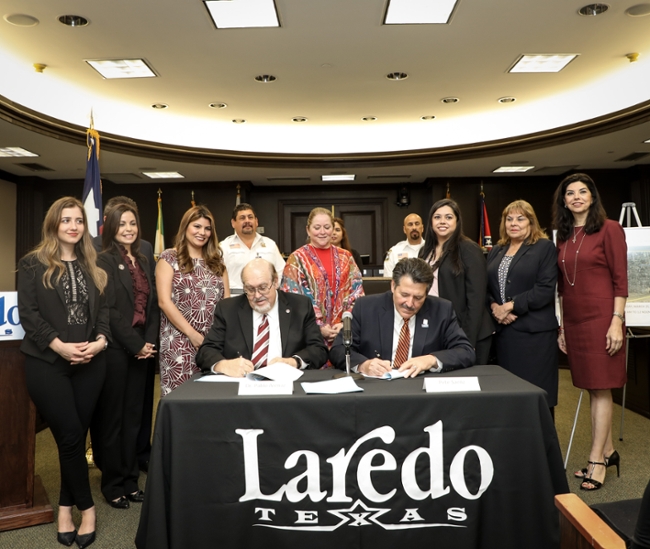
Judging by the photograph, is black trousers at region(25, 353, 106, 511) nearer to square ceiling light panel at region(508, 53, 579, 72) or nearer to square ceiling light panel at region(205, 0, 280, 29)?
square ceiling light panel at region(205, 0, 280, 29)

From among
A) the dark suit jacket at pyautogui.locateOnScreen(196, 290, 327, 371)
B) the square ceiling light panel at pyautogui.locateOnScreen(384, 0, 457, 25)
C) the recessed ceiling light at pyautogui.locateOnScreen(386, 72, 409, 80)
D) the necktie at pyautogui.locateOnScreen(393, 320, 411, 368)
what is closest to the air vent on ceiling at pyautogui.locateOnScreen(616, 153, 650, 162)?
the recessed ceiling light at pyautogui.locateOnScreen(386, 72, 409, 80)

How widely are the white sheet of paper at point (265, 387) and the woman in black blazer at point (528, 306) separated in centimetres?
165

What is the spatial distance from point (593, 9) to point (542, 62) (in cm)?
121

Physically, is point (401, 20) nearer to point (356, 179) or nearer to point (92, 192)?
point (92, 192)

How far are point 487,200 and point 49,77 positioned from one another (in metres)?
7.01

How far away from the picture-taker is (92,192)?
16.2ft

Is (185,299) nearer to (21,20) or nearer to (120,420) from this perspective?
(120,420)

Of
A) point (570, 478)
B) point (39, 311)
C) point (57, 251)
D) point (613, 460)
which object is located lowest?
point (570, 478)

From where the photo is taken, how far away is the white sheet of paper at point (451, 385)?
2070 millimetres

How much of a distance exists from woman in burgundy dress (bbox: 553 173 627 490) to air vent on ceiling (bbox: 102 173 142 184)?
7.46 meters

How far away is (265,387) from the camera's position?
2.12 metres

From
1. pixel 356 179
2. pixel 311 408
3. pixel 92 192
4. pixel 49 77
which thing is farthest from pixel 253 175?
pixel 311 408

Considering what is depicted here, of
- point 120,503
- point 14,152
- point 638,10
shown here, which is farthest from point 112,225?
point 14,152

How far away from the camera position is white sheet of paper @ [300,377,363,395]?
6.80 feet
